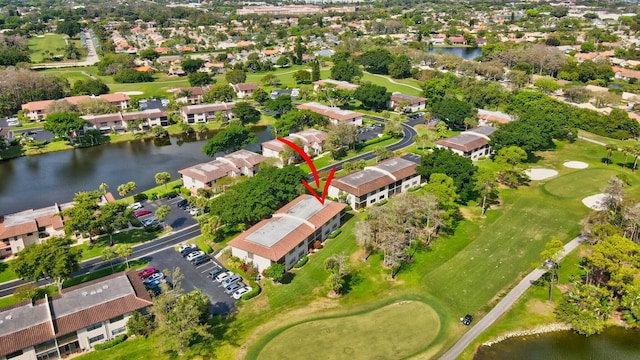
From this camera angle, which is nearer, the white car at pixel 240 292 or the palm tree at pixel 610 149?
the white car at pixel 240 292

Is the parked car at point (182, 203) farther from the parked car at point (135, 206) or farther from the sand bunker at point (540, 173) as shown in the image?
the sand bunker at point (540, 173)

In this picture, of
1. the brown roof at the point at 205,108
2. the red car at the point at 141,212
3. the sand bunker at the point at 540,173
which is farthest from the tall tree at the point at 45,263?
the sand bunker at the point at 540,173

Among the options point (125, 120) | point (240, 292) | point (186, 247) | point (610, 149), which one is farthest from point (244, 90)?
point (610, 149)

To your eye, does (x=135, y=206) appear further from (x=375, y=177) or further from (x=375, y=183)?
(x=375, y=177)

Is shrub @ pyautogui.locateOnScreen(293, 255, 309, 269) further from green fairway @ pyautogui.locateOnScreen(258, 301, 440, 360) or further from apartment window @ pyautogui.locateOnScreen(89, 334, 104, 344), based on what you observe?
apartment window @ pyautogui.locateOnScreen(89, 334, 104, 344)

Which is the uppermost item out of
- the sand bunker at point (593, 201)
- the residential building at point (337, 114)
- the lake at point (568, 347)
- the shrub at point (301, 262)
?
the residential building at point (337, 114)

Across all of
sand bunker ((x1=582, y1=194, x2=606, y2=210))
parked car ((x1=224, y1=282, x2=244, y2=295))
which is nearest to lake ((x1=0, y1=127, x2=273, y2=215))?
parked car ((x1=224, y1=282, x2=244, y2=295))

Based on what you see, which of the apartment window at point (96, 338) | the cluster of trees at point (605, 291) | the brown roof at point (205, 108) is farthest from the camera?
the brown roof at point (205, 108)
